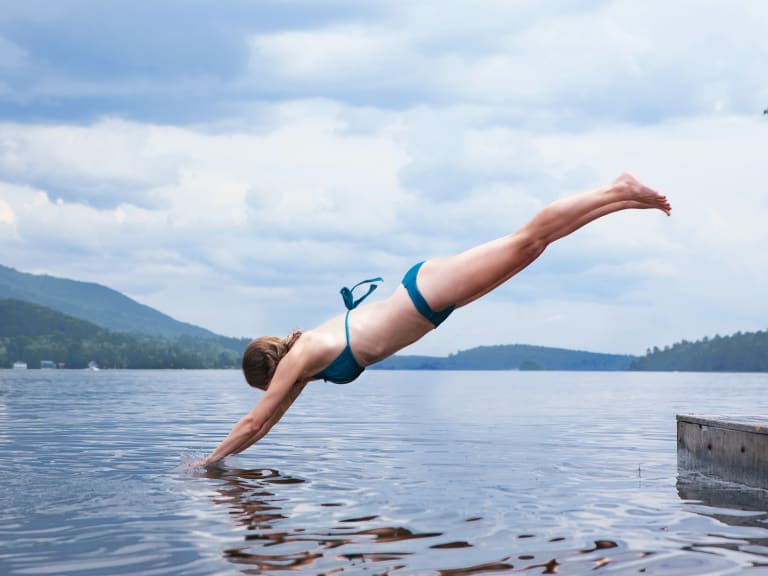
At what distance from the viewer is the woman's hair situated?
1032cm

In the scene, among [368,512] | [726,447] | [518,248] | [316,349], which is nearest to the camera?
[518,248]

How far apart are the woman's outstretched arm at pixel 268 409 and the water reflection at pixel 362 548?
818 millimetres

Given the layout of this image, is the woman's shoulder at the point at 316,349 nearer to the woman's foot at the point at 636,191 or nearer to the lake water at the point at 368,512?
the lake water at the point at 368,512

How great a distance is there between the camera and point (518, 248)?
8.75 meters

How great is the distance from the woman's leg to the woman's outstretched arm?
192 centimetres

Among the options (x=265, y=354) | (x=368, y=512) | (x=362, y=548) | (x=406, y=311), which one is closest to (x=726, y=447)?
(x=368, y=512)

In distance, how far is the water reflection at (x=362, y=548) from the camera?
7.06 m

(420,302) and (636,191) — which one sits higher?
(636,191)

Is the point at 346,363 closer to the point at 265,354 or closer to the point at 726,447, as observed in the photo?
the point at 265,354

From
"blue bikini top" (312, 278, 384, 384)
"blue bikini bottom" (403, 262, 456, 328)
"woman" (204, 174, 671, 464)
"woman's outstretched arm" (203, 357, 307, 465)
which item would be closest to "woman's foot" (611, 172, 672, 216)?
"woman" (204, 174, 671, 464)

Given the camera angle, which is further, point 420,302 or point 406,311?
point 406,311

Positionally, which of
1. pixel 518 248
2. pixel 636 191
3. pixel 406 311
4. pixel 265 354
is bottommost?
pixel 265 354

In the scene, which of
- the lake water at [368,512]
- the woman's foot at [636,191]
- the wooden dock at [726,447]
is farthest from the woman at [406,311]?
the wooden dock at [726,447]

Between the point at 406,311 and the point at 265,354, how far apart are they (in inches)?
74.4
